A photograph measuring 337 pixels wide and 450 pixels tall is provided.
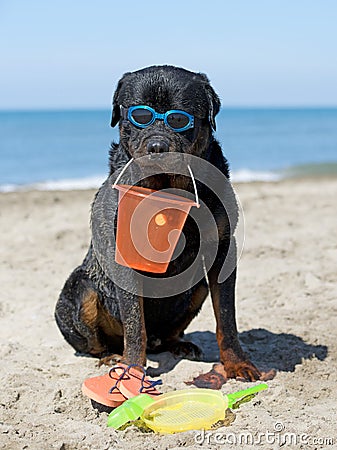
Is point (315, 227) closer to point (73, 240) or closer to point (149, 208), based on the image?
point (73, 240)

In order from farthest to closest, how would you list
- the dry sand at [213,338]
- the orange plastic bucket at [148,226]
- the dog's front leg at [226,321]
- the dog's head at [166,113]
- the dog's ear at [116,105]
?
the dog's ear at [116,105] < the dog's front leg at [226,321] < the dog's head at [166,113] < the orange plastic bucket at [148,226] < the dry sand at [213,338]

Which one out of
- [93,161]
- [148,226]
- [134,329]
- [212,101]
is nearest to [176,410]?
[134,329]

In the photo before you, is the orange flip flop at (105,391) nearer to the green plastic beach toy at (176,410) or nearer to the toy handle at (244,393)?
the green plastic beach toy at (176,410)

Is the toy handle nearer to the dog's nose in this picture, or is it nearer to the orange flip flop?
the orange flip flop

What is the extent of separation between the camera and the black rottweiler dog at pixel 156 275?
4.12 m

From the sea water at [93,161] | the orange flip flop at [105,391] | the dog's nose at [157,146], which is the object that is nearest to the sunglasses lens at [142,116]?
the dog's nose at [157,146]

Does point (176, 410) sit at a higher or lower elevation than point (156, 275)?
lower

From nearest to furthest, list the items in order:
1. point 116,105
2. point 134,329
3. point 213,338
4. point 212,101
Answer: point 134,329 → point 212,101 → point 116,105 → point 213,338

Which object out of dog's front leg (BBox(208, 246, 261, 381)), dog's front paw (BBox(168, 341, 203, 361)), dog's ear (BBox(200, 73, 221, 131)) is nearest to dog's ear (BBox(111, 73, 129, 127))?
dog's ear (BBox(200, 73, 221, 131))

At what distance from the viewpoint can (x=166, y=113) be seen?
13.4 ft

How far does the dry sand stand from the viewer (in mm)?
3422

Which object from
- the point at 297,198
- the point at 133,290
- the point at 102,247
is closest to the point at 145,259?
the point at 133,290

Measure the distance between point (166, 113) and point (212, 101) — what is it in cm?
43

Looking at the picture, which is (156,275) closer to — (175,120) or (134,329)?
(134,329)
